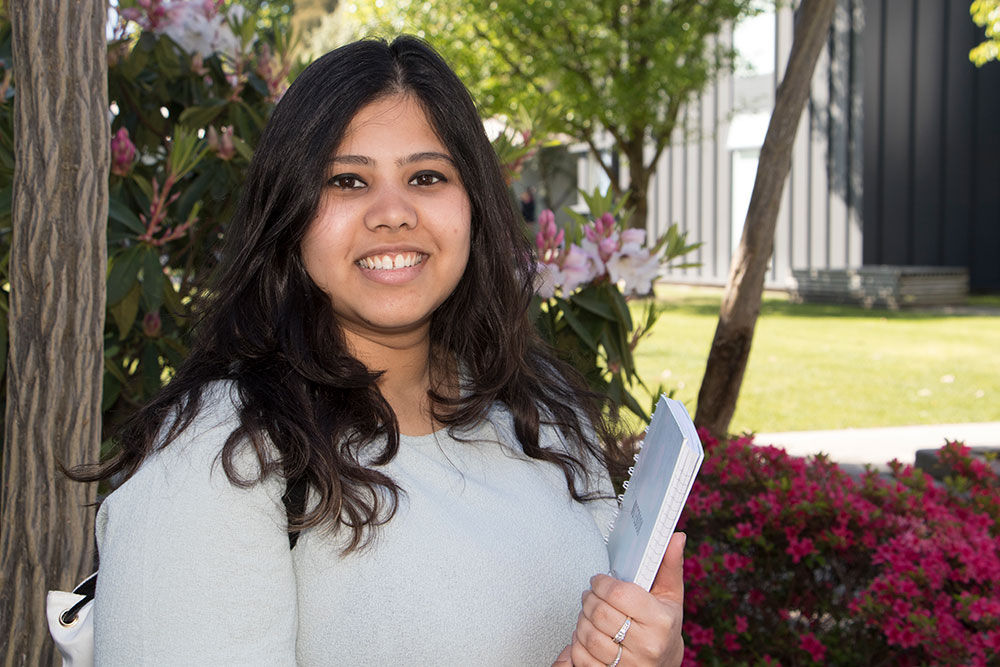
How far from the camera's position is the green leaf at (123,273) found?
271cm

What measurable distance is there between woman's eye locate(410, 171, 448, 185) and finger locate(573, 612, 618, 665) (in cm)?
71

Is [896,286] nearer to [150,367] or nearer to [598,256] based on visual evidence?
[598,256]

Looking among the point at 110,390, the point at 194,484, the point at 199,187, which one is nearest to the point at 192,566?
the point at 194,484

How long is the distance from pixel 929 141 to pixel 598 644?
65.3ft

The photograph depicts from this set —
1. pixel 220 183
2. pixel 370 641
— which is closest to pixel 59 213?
pixel 370 641

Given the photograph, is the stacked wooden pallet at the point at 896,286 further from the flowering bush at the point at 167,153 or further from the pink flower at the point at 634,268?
the flowering bush at the point at 167,153

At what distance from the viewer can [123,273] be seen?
9.00ft

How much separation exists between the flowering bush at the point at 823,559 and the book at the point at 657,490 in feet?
5.05

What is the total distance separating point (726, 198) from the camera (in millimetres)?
22469

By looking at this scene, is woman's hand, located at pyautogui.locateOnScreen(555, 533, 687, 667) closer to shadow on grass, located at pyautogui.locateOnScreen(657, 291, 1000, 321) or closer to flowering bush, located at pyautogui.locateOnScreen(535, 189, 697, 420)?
flowering bush, located at pyautogui.locateOnScreen(535, 189, 697, 420)

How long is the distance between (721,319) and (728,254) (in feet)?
64.1

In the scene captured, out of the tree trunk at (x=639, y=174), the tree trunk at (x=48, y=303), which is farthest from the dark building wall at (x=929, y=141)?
the tree trunk at (x=48, y=303)

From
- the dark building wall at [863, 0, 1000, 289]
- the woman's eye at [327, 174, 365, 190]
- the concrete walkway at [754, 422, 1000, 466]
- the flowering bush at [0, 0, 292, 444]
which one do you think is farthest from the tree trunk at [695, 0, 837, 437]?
the dark building wall at [863, 0, 1000, 289]

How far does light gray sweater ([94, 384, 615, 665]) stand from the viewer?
125cm
